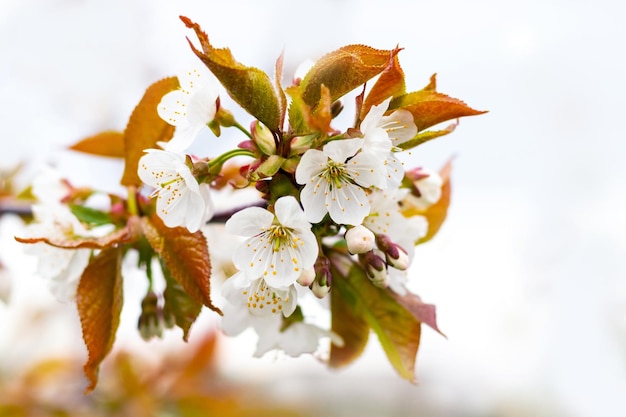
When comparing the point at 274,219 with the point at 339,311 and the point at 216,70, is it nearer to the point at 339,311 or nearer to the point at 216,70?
the point at 216,70

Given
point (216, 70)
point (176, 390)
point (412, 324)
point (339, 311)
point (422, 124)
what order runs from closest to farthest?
point (216, 70), point (422, 124), point (412, 324), point (339, 311), point (176, 390)

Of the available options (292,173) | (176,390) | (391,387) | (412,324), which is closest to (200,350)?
(176,390)

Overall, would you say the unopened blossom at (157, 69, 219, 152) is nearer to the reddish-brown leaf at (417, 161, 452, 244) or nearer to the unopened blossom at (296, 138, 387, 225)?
the unopened blossom at (296, 138, 387, 225)

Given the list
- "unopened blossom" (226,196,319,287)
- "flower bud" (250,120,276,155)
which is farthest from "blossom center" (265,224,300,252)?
"flower bud" (250,120,276,155)

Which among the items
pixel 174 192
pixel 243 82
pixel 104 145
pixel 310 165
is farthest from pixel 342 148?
pixel 104 145

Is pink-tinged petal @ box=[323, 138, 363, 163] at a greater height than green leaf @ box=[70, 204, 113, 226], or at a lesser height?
greater

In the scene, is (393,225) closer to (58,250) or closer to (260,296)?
(260,296)
